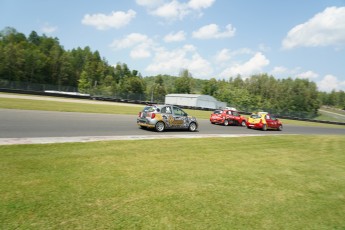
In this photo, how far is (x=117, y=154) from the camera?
8500 millimetres

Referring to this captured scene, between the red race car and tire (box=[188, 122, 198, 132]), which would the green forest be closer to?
the red race car

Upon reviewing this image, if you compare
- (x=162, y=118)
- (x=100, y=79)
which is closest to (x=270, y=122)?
(x=162, y=118)

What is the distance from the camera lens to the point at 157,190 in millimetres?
5723

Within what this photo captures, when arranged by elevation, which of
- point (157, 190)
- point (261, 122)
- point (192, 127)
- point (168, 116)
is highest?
point (168, 116)

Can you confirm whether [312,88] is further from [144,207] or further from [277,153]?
[144,207]

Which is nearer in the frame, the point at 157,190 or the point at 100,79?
the point at 157,190

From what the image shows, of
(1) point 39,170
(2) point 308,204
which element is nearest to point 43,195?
(1) point 39,170

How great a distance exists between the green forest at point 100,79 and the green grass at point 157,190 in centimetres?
5302

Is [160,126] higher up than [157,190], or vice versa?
[160,126]

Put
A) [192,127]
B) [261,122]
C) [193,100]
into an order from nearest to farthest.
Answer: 1. [192,127]
2. [261,122]
3. [193,100]

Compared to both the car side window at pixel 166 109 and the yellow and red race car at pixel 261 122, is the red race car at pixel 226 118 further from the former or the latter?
the car side window at pixel 166 109

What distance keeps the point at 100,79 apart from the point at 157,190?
398 ft

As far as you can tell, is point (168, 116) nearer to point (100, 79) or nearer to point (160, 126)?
point (160, 126)

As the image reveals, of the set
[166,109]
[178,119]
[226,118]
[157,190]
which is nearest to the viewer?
[157,190]
